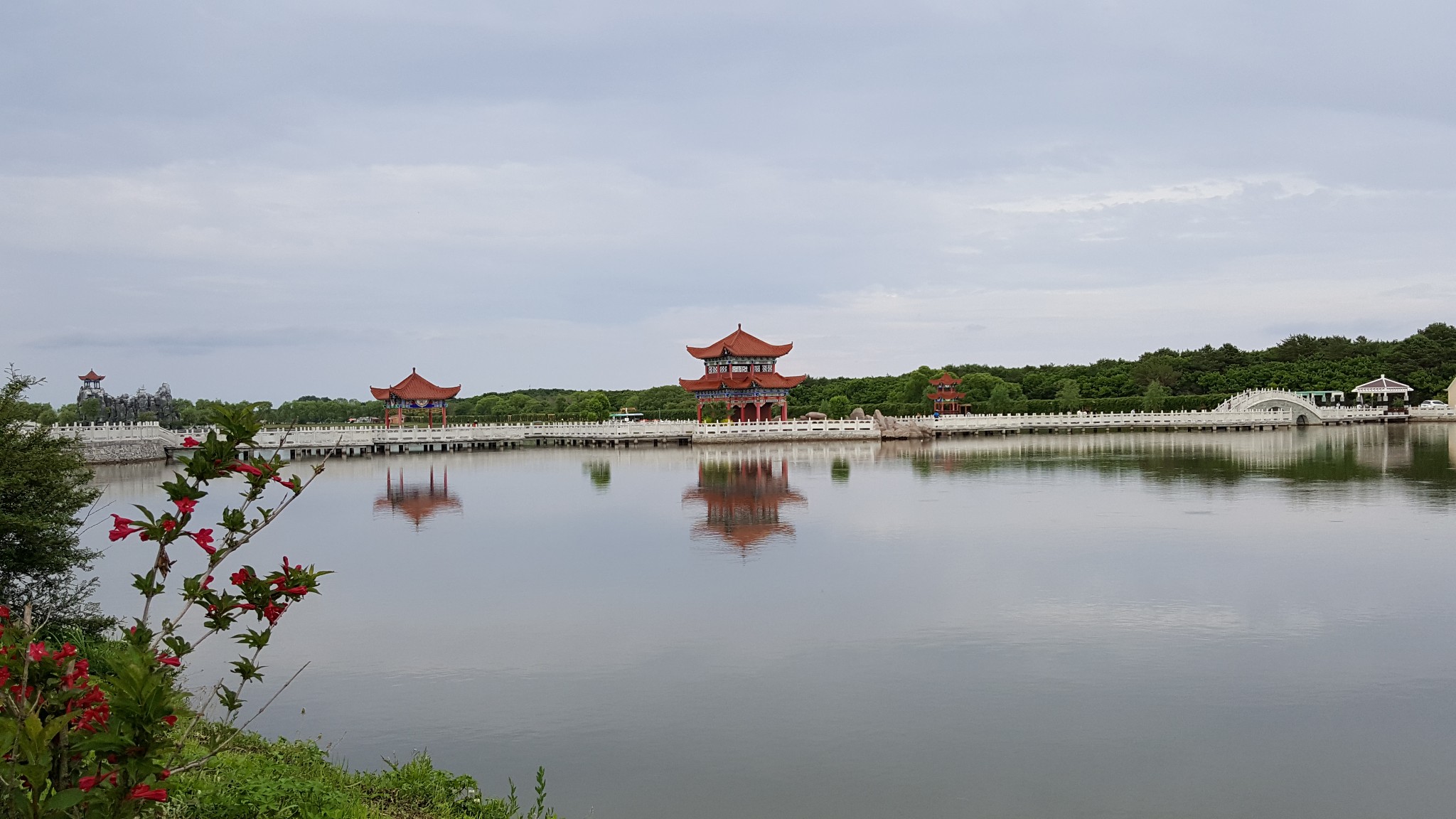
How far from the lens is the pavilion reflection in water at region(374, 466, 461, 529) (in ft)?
83.3

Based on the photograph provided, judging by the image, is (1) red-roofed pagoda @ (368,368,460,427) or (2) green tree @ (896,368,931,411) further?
(2) green tree @ (896,368,931,411)

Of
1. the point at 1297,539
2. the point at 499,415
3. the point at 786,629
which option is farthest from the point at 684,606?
the point at 499,415

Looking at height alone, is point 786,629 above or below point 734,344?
below

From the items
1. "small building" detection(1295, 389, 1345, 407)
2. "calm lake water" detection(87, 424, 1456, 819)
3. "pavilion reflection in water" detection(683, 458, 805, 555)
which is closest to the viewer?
"calm lake water" detection(87, 424, 1456, 819)

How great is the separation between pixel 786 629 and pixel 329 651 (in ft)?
16.9

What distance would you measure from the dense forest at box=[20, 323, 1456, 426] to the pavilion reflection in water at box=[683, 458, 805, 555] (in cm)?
2864

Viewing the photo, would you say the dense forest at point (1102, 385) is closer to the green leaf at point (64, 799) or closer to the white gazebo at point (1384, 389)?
the white gazebo at point (1384, 389)

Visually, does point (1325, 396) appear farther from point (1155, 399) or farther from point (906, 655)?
point (906, 655)

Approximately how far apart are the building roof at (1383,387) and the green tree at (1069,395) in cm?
1726

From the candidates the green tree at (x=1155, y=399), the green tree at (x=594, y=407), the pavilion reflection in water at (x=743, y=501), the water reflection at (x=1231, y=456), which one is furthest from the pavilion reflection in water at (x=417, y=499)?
the green tree at (x=1155, y=399)

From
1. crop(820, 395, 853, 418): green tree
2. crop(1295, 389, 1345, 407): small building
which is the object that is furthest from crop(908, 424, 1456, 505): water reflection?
crop(820, 395, 853, 418): green tree

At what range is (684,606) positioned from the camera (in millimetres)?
13227

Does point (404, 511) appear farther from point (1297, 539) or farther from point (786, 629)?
point (1297, 539)

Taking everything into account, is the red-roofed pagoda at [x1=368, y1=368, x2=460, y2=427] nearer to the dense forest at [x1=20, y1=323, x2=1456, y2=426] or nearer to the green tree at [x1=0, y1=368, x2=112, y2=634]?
the dense forest at [x1=20, y1=323, x2=1456, y2=426]
